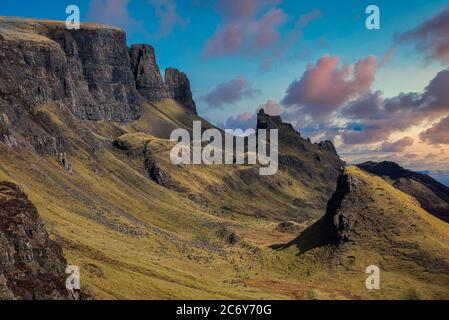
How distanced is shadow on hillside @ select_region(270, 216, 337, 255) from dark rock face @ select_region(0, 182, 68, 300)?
9706 centimetres

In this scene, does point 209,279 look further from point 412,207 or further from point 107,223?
point 412,207

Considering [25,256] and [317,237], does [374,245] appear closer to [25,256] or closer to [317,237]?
[317,237]

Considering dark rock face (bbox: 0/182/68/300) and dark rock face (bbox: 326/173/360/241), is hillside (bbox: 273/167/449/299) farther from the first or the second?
dark rock face (bbox: 0/182/68/300)

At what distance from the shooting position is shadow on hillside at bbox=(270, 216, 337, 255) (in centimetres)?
17888

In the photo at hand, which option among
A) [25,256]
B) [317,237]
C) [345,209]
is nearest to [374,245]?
[345,209]

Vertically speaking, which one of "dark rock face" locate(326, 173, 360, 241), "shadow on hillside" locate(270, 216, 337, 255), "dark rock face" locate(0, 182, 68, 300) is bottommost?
"dark rock face" locate(0, 182, 68, 300)

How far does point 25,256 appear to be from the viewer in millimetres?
101938

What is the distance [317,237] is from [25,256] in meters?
112

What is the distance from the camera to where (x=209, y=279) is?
15338 cm

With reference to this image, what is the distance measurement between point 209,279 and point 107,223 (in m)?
61.2

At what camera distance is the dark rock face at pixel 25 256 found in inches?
3664

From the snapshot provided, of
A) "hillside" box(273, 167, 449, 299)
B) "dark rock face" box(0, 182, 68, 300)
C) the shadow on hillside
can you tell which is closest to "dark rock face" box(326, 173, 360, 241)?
"hillside" box(273, 167, 449, 299)

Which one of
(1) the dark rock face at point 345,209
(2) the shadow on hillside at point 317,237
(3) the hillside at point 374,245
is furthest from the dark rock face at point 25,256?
(1) the dark rock face at point 345,209

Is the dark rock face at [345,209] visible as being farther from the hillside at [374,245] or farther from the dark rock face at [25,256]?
the dark rock face at [25,256]
